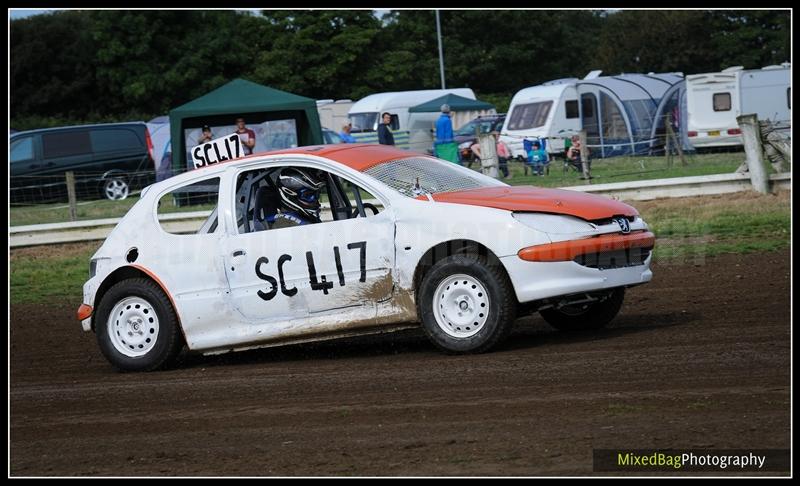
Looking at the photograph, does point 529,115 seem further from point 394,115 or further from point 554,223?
point 554,223

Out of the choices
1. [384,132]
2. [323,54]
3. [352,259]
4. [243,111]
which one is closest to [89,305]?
[352,259]

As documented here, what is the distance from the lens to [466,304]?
7.87m

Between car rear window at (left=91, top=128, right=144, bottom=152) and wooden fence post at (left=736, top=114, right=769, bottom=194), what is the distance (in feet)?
49.7

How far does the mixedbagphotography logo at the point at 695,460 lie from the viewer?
481cm

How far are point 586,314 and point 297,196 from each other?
2.38 meters

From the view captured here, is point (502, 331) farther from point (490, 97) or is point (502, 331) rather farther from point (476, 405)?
point (490, 97)

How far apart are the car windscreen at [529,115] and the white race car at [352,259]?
80.0 feet

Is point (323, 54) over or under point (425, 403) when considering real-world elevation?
over

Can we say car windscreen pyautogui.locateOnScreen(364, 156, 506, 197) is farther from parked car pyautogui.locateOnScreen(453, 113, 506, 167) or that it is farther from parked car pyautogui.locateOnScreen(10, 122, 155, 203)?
parked car pyautogui.locateOnScreen(453, 113, 506, 167)

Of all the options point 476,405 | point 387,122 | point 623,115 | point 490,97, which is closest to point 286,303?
point 476,405

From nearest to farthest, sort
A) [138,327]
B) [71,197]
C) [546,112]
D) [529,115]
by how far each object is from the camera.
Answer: [138,327] → [71,197] → [546,112] → [529,115]

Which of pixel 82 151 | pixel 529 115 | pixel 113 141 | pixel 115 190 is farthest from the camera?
pixel 529 115

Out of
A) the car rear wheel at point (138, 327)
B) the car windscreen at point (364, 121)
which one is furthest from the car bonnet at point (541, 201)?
the car windscreen at point (364, 121)

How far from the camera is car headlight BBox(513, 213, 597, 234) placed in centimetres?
773
